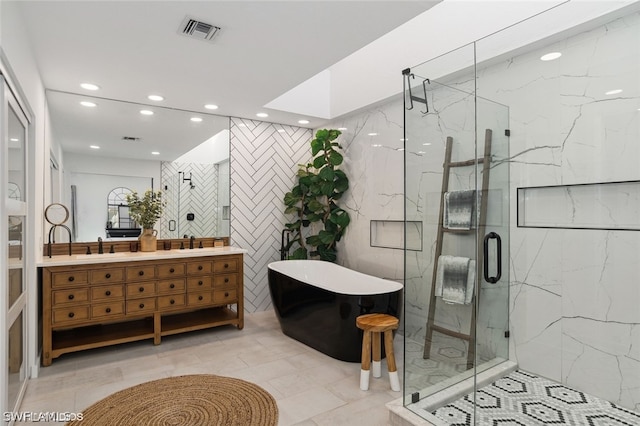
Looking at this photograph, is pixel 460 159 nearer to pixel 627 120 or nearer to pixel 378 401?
pixel 627 120

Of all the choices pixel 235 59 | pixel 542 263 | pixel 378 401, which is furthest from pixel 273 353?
pixel 235 59

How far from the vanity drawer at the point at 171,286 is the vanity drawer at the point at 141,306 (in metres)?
0.12

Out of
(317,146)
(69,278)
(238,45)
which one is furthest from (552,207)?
(69,278)

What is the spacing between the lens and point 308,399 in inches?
104

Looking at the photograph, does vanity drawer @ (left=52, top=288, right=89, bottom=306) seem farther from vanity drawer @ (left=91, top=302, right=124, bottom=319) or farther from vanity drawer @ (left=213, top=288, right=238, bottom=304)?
vanity drawer @ (left=213, top=288, right=238, bottom=304)

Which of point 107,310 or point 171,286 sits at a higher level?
point 171,286

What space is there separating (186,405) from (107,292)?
1477 mm

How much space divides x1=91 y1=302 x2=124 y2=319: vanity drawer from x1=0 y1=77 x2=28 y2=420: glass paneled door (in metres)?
0.63

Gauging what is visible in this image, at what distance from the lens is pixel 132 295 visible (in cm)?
356

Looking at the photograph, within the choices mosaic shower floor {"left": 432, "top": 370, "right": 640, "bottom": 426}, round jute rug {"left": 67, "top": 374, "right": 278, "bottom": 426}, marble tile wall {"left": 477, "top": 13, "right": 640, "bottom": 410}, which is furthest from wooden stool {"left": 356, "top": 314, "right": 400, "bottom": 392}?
marble tile wall {"left": 477, "top": 13, "right": 640, "bottom": 410}

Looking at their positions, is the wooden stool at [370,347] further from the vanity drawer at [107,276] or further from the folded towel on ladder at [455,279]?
the vanity drawer at [107,276]

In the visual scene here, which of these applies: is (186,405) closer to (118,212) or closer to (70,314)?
(70,314)

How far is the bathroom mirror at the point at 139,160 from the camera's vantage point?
12.6 ft

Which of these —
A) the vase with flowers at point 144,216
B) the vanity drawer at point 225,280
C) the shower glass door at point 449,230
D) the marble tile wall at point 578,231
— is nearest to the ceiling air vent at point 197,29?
the shower glass door at point 449,230
